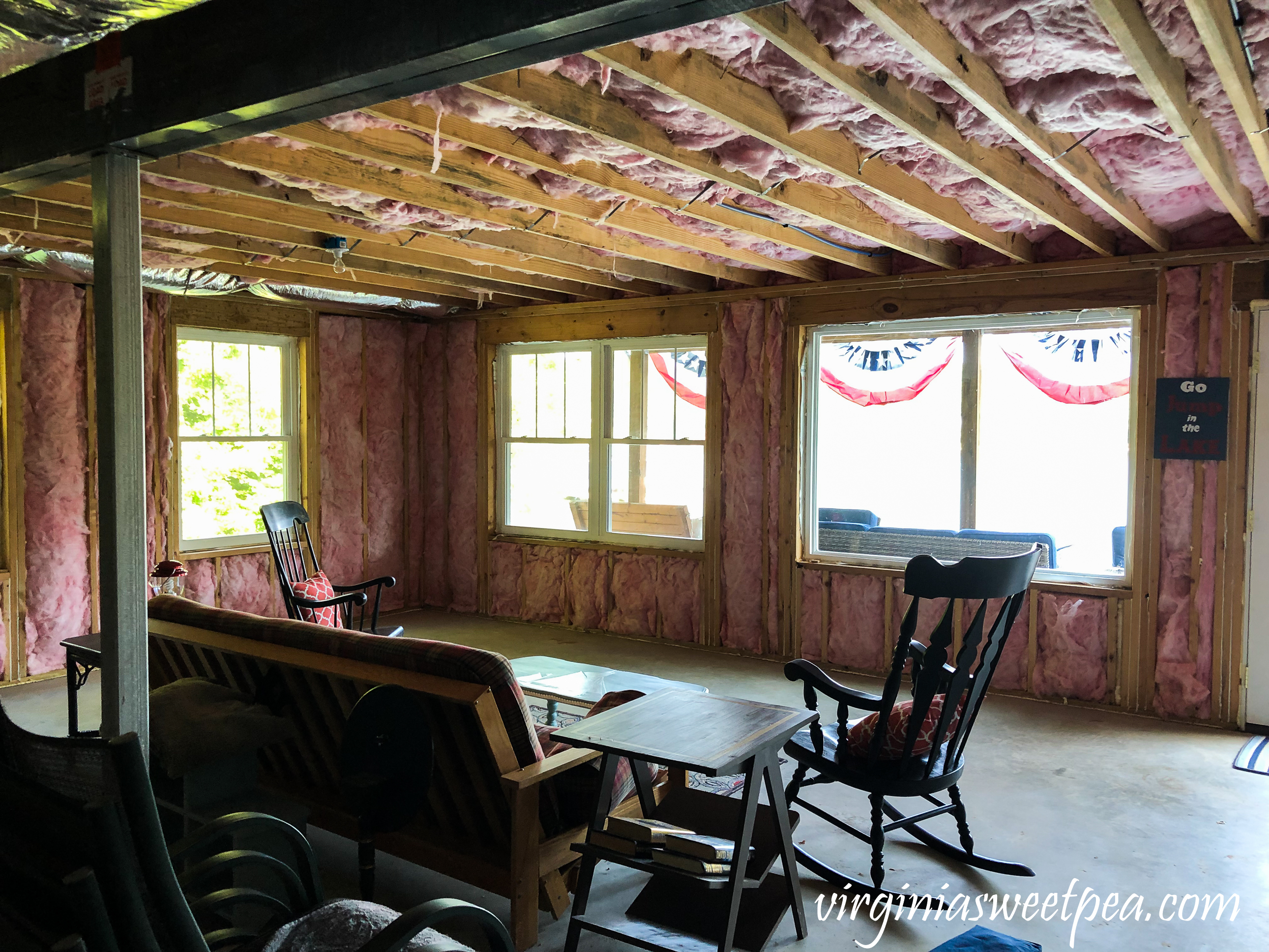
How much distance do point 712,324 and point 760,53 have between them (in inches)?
145

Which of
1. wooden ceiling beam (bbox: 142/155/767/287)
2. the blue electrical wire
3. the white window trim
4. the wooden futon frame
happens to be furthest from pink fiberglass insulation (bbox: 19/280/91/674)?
the blue electrical wire

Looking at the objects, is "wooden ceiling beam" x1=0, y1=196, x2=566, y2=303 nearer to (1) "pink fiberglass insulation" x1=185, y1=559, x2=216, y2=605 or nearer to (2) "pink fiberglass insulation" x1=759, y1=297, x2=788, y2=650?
(2) "pink fiberglass insulation" x1=759, y1=297, x2=788, y2=650

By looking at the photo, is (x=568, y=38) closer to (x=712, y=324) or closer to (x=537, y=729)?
(x=537, y=729)

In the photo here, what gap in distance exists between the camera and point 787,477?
5984 mm

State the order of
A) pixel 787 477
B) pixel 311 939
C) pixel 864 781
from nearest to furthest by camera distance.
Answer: pixel 311 939 → pixel 864 781 → pixel 787 477

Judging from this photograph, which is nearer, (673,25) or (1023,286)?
(673,25)

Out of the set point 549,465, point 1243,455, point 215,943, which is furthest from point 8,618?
point 1243,455

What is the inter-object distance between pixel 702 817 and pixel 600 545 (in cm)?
412

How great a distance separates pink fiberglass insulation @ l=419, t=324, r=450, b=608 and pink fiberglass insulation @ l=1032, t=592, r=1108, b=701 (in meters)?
4.75

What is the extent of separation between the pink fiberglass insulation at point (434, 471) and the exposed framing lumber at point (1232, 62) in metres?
6.04

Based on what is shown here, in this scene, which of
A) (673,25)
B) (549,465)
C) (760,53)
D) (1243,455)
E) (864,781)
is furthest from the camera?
(549,465)

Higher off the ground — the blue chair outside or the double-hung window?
the double-hung window

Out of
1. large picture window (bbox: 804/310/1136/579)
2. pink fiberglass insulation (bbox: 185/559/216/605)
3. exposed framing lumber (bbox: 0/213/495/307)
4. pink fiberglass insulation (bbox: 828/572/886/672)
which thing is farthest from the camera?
pink fiberglass insulation (bbox: 185/559/216/605)

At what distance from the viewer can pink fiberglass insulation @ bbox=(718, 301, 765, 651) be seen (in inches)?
241
